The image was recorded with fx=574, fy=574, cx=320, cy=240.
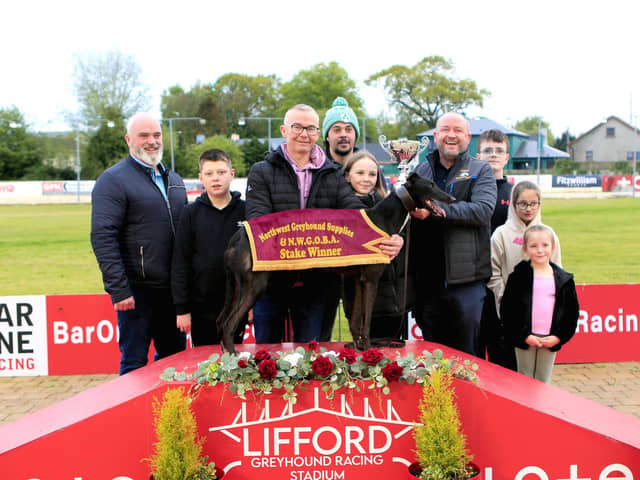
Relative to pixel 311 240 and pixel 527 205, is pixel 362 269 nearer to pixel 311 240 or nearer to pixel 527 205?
pixel 311 240

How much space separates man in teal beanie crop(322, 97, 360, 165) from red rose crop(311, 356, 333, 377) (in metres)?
1.72

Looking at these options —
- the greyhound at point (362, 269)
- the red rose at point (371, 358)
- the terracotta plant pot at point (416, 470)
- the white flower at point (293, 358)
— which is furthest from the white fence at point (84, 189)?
the terracotta plant pot at point (416, 470)

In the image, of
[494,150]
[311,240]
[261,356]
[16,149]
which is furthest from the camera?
[16,149]

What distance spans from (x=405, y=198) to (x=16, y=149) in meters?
55.8

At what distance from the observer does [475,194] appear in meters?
4.03

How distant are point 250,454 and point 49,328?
391 cm

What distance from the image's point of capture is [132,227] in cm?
408

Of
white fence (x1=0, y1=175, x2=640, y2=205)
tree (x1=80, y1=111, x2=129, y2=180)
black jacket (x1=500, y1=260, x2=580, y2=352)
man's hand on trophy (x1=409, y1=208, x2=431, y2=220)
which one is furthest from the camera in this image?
tree (x1=80, y1=111, x2=129, y2=180)

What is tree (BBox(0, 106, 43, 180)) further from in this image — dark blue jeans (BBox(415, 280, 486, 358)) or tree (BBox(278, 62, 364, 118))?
dark blue jeans (BBox(415, 280, 486, 358))

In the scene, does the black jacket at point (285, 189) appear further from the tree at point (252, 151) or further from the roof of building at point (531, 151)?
the roof of building at point (531, 151)

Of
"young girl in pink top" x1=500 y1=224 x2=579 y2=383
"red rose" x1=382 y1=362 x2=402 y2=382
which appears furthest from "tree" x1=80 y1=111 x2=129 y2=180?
"red rose" x1=382 y1=362 x2=402 y2=382

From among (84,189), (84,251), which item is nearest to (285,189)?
(84,251)

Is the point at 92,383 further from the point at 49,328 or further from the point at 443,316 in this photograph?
the point at 443,316

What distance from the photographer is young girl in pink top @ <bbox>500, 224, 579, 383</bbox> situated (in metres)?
4.06
